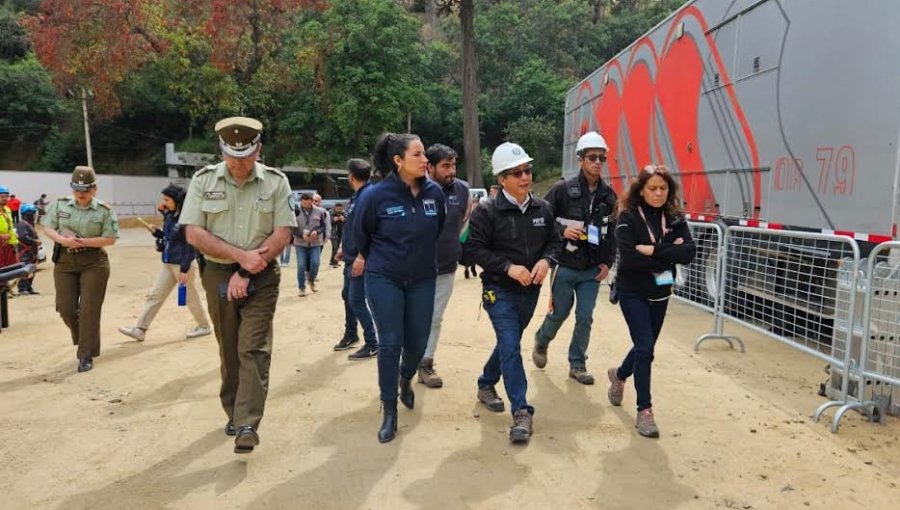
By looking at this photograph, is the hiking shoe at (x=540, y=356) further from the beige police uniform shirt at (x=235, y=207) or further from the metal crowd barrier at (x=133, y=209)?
the metal crowd barrier at (x=133, y=209)

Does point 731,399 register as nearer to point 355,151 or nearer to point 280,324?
point 280,324

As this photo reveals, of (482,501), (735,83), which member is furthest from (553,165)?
(482,501)

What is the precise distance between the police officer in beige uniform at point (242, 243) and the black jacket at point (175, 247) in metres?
3.10

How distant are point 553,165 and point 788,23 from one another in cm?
2918

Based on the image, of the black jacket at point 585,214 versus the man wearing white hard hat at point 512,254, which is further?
the black jacket at point 585,214

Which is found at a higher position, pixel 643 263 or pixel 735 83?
pixel 735 83

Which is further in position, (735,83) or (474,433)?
(735,83)

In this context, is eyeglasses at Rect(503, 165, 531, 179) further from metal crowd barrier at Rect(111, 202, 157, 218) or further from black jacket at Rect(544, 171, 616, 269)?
metal crowd barrier at Rect(111, 202, 157, 218)

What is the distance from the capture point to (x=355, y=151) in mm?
28391

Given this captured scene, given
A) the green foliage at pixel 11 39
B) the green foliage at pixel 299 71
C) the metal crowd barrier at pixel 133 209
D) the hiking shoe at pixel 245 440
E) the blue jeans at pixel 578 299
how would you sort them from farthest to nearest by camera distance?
the green foliage at pixel 11 39
the metal crowd barrier at pixel 133 209
the green foliage at pixel 299 71
the blue jeans at pixel 578 299
the hiking shoe at pixel 245 440

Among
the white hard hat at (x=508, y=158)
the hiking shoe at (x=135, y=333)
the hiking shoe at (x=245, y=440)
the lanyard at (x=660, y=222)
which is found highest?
the white hard hat at (x=508, y=158)

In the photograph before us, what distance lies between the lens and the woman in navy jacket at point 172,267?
6.74 meters

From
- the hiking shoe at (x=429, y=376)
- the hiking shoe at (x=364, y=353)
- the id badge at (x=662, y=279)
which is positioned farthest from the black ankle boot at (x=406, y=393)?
the id badge at (x=662, y=279)

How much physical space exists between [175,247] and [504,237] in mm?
4289
